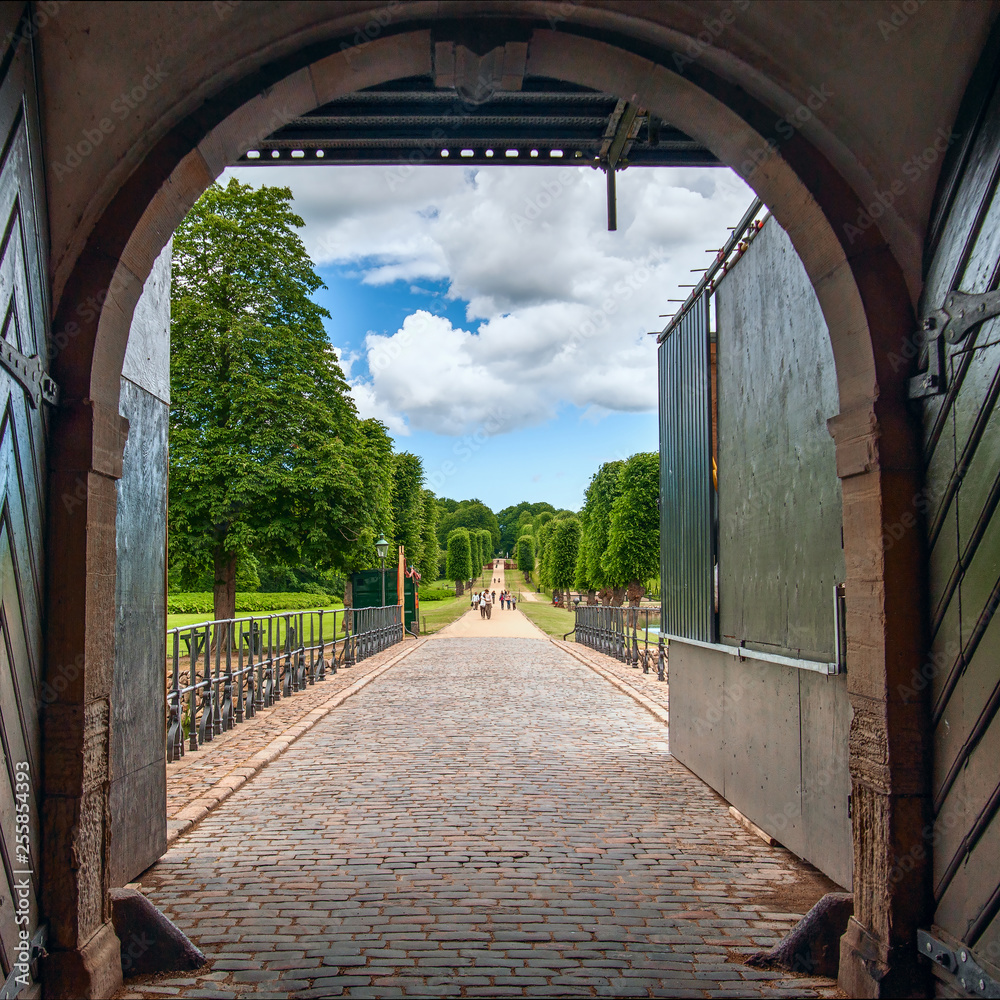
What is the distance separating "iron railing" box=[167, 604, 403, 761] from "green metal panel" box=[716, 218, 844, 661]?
5.40m

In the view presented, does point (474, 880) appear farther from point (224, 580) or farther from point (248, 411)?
point (224, 580)

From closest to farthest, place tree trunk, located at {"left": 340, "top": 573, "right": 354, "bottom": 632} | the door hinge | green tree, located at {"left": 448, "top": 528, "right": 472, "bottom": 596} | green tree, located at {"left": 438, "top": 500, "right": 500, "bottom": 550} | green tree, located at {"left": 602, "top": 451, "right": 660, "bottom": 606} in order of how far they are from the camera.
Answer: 1. the door hinge
2. tree trunk, located at {"left": 340, "top": 573, "right": 354, "bottom": 632}
3. green tree, located at {"left": 602, "top": 451, "right": 660, "bottom": 606}
4. green tree, located at {"left": 448, "top": 528, "right": 472, "bottom": 596}
5. green tree, located at {"left": 438, "top": 500, "right": 500, "bottom": 550}

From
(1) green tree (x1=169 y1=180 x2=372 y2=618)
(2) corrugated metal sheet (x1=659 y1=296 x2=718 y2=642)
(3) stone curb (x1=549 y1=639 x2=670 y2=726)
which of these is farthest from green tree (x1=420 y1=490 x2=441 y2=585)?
(2) corrugated metal sheet (x1=659 y1=296 x2=718 y2=642)

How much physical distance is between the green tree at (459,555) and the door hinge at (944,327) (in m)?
80.0

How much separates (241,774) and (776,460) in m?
5.46

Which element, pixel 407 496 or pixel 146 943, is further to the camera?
pixel 407 496

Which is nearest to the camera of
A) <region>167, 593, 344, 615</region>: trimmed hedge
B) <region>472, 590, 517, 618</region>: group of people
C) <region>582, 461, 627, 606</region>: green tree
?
<region>582, 461, 627, 606</region>: green tree

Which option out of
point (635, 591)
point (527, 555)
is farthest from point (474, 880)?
point (527, 555)

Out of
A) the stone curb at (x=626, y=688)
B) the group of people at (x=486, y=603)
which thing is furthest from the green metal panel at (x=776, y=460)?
the group of people at (x=486, y=603)

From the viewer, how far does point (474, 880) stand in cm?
481
